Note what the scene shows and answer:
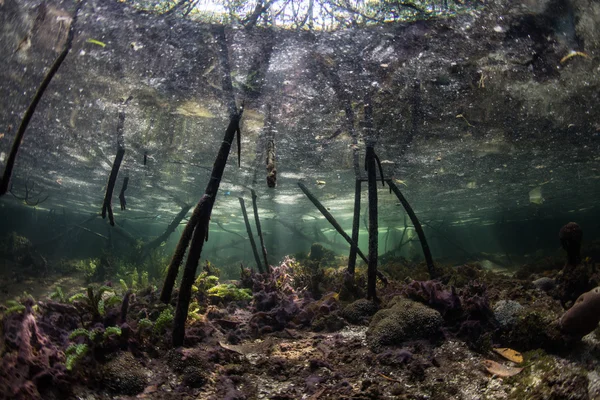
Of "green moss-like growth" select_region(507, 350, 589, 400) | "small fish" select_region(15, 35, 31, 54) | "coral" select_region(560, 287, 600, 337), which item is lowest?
"green moss-like growth" select_region(507, 350, 589, 400)

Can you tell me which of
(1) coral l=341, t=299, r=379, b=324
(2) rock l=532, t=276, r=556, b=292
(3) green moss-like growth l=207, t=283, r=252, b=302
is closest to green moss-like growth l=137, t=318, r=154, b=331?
(3) green moss-like growth l=207, t=283, r=252, b=302

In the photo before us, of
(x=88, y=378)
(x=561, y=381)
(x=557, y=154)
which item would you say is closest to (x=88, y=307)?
(x=88, y=378)

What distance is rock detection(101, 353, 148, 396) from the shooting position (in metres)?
3.79

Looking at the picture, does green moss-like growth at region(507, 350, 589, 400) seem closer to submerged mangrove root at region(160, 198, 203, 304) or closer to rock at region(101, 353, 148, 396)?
rock at region(101, 353, 148, 396)

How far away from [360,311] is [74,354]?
5319 millimetres

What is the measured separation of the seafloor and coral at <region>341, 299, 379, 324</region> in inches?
1.0

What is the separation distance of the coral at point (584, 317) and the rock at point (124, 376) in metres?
6.11

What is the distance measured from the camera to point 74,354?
373 cm

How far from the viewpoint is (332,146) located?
42.9ft

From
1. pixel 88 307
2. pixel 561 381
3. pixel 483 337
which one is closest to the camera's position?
pixel 561 381

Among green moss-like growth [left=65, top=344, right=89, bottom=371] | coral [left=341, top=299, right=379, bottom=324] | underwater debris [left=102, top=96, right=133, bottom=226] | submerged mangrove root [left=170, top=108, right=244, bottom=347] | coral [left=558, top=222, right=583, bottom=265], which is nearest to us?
green moss-like growth [left=65, top=344, right=89, bottom=371]

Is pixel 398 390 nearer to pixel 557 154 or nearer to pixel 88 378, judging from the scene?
pixel 88 378

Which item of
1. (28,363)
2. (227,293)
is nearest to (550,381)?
→ (28,363)

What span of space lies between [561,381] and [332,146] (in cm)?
1078
